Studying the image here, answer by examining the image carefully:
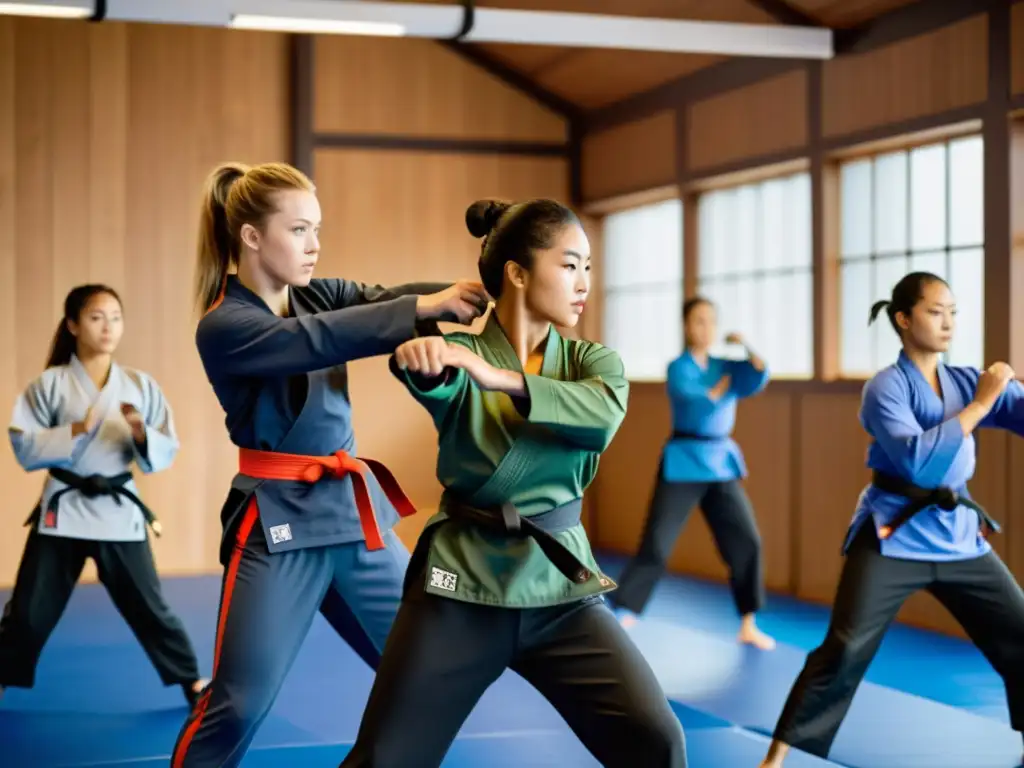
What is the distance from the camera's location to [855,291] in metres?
5.77

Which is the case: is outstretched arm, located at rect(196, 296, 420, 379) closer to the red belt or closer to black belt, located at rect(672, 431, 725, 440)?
the red belt

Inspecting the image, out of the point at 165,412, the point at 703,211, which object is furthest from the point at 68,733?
the point at 703,211

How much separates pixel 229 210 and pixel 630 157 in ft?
16.7

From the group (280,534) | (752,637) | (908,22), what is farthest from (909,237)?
(280,534)

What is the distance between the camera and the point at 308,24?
523 cm

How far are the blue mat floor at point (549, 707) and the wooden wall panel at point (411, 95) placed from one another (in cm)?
314

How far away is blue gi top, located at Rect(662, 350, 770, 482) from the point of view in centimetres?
504

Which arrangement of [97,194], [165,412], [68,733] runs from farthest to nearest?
[97,194] < [165,412] < [68,733]

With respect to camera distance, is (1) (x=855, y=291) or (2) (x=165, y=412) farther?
(1) (x=855, y=291)

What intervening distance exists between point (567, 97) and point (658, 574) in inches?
139

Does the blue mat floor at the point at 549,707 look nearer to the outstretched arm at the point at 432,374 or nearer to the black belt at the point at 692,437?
the black belt at the point at 692,437

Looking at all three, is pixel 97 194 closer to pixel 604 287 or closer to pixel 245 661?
pixel 604 287

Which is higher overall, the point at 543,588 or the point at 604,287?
the point at 604,287

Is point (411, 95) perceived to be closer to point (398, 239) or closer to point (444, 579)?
point (398, 239)
